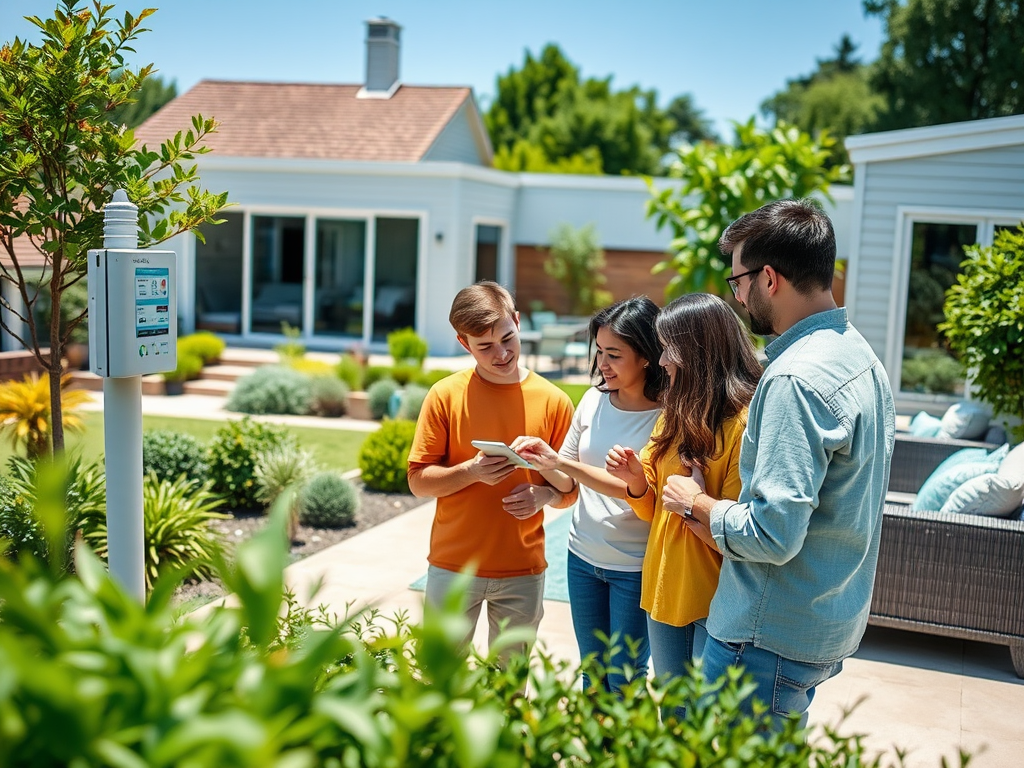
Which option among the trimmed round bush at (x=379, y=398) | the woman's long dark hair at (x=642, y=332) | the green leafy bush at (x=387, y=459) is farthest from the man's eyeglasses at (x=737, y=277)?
the trimmed round bush at (x=379, y=398)

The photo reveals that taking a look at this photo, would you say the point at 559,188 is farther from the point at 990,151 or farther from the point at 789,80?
the point at 789,80

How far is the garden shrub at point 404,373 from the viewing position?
13.1 m

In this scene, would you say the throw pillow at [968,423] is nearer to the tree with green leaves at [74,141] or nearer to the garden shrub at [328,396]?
the tree with green leaves at [74,141]

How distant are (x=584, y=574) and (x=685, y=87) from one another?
192 feet

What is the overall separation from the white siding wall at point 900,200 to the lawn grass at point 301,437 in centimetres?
576

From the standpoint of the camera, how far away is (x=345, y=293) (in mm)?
17391

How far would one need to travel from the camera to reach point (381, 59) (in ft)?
64.8

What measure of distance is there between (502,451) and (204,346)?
12613 millimetres

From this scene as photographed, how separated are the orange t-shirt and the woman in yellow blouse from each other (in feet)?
1.75

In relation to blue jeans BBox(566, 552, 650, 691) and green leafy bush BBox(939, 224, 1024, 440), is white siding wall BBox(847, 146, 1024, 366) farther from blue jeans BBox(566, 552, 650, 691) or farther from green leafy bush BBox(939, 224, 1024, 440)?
blue jeans BBox(566, 552, 650, 691)

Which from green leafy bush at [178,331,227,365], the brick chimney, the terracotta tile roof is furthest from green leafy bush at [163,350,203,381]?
the brick chimney

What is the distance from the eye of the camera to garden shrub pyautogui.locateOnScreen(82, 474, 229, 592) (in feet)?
16.9

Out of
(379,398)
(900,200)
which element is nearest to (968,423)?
(900,200)

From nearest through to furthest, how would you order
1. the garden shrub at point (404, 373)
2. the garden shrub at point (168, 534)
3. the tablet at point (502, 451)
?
the tablet at point (502, 451) < the garden shrub at point (168, 534) < the garden shrub at point (404, 373)
